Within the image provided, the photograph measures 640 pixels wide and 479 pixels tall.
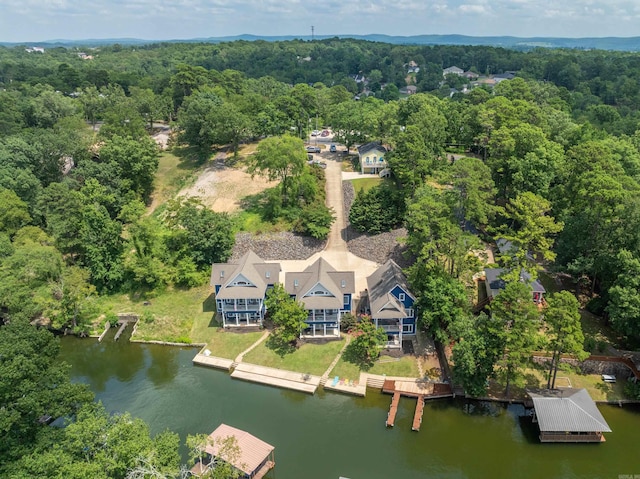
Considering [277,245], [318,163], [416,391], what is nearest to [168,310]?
[277,245]

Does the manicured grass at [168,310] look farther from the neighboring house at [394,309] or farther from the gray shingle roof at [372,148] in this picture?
the gray shingle roof at [372,148]

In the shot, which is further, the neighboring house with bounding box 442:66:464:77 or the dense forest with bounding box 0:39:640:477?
the neighboring house with bounding box 442:66:464:77

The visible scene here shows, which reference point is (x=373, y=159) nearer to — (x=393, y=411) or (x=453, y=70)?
(x=393, y=411)

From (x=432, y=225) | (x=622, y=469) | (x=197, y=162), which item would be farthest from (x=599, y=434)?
(x=197, y=162)

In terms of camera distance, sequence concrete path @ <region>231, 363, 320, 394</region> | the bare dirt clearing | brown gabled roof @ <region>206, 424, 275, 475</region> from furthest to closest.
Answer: the bare dirt clearing
concrete path @ <region>231, 363, 320, 394</region>
brown gabled roof @ <region>206, 424, 275, 475</region>

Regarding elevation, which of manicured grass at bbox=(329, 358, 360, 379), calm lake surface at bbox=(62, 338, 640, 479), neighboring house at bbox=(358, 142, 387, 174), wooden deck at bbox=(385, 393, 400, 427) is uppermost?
neighboring house at bbox=(358, 142, 387, 174)

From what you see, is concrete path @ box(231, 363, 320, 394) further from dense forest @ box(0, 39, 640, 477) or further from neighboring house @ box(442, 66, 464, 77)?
neighboring house @ box(442, 66, 464, 77)

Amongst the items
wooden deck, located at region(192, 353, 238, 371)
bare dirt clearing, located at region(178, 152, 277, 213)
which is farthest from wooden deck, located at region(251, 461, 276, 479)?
bare dirt clearing, located at region(178, 152, 277, 213)
